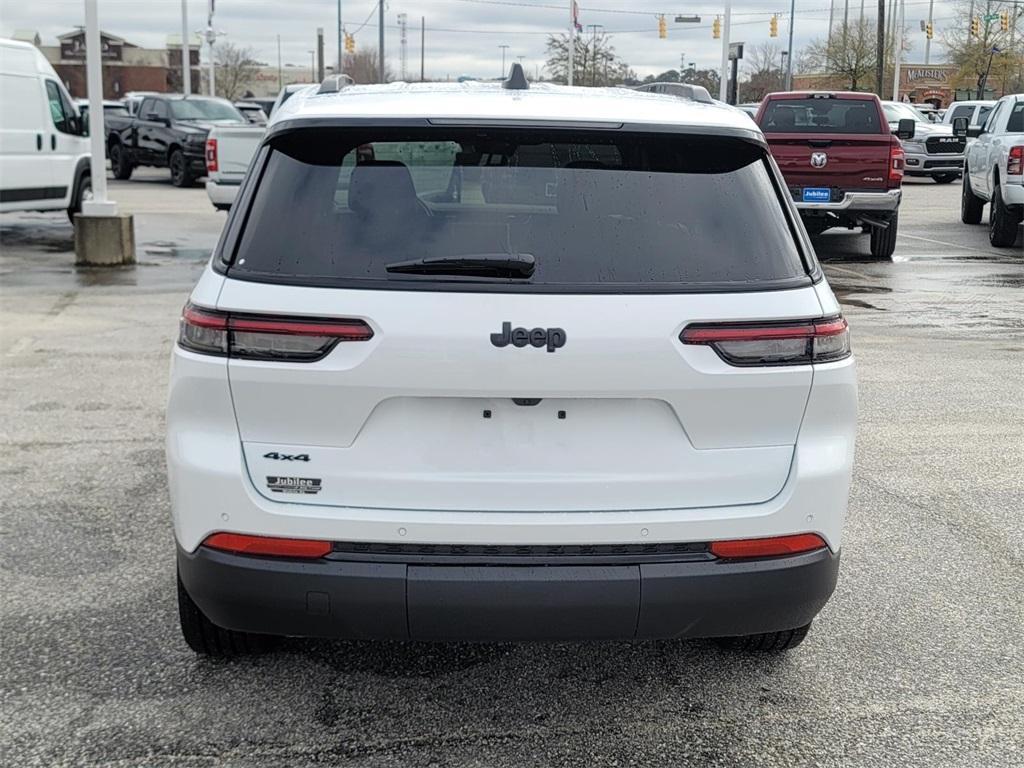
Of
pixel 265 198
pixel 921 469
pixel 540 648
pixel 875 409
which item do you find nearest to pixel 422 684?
pixel 540 648

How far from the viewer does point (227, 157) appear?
15617 mm

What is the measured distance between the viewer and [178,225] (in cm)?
1786

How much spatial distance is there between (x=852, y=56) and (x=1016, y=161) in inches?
2242

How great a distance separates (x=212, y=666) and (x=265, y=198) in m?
1.54

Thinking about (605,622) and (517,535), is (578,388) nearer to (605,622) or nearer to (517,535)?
(517,535)

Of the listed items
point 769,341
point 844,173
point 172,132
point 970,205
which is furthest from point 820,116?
point 172,132

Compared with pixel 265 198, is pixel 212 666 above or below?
below

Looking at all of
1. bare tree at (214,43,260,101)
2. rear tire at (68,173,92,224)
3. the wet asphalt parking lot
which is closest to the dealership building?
bare tree at (214,43,260,101)

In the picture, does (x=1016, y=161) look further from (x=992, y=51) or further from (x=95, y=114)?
(x=992, y=51)

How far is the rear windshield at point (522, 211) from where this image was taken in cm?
298

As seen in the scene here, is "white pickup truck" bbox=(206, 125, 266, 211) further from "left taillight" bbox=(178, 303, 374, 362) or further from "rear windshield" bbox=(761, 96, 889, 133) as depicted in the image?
"left taillight" bbox=(178, 303, 374, 362)

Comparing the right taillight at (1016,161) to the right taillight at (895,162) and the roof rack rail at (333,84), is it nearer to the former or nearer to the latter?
the right taillight at (895,162)

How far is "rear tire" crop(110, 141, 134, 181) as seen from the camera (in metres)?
26.9

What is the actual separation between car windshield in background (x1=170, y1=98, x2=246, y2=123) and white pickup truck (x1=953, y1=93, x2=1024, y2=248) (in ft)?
50.0
